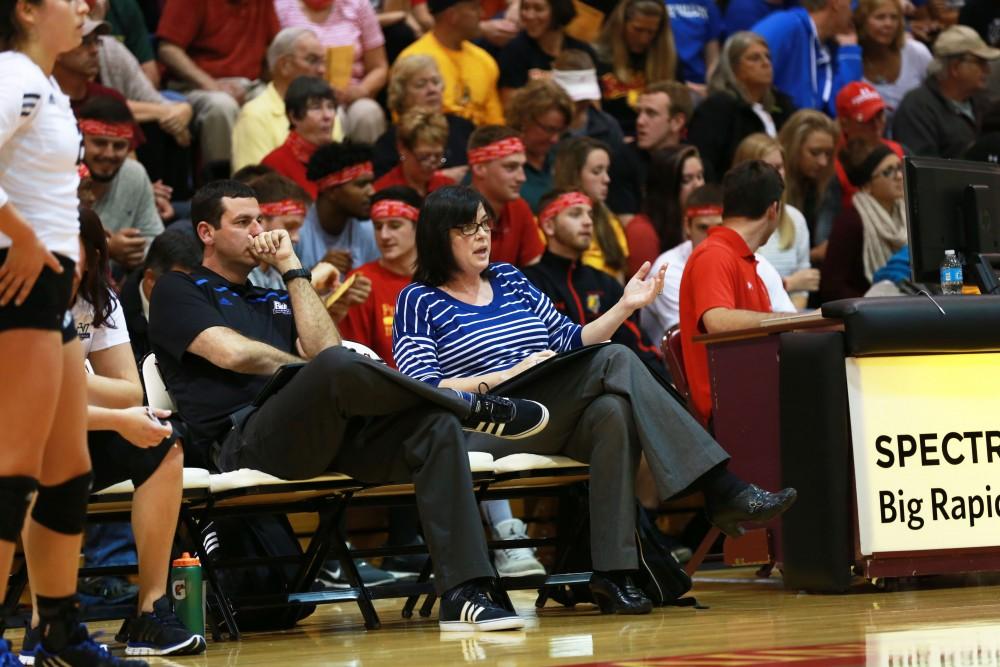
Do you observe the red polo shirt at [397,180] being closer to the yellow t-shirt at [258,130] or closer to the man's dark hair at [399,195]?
the yellow t-shirt at [258,130]

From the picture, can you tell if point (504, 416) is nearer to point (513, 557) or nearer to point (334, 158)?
point (513, 557)

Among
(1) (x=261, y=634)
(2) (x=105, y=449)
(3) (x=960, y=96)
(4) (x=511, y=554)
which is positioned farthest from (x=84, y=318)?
(3) (x=960, y=96)

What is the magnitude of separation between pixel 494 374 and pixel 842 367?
1.13m

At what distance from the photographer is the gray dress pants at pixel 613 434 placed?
4.49m

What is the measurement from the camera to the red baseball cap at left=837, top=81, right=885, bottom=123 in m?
8.75

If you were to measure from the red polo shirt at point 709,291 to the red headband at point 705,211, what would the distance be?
135 centimetres

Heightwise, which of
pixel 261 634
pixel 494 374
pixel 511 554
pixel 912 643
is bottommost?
pixel 511 554

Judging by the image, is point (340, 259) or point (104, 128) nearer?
point (104, 128)

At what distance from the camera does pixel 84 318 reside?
4207 millimetres

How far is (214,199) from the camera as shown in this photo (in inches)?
196

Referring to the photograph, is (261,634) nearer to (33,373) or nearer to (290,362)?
(290,362)

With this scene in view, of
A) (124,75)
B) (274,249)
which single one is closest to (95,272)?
(274,249)

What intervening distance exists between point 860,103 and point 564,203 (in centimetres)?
300

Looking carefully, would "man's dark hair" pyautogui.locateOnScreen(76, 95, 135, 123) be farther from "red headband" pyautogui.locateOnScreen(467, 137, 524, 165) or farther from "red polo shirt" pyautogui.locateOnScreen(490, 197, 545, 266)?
"red polo shirt" pyautogui.locateOnScreen(490, 197, 545, 266)
